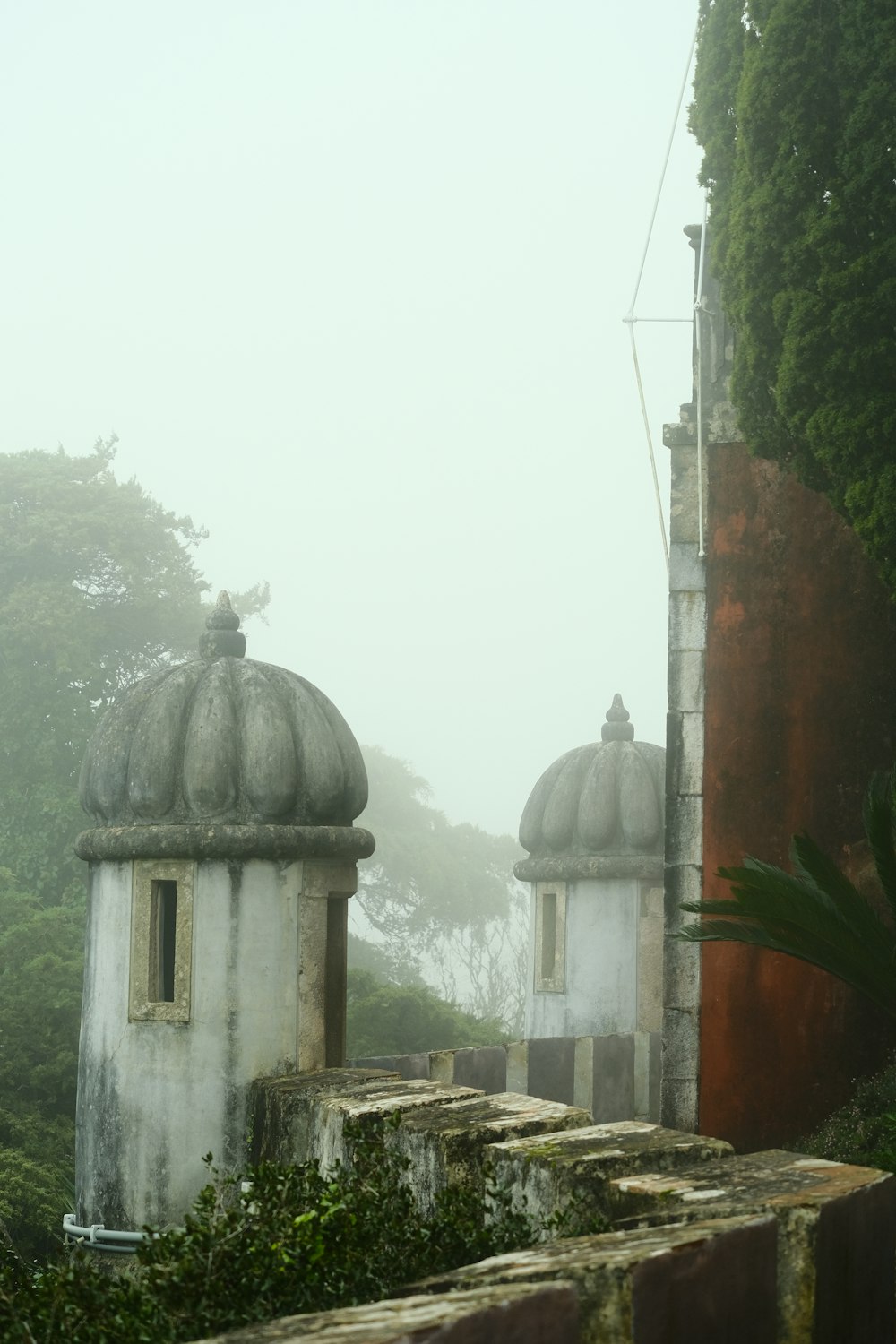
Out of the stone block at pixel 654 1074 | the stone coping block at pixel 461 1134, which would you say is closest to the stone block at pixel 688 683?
the stone coping block at pixel 461 1134

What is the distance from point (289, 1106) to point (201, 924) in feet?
4.08

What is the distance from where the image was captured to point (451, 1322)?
8.52ft

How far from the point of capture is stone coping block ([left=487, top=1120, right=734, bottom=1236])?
14.8 ft

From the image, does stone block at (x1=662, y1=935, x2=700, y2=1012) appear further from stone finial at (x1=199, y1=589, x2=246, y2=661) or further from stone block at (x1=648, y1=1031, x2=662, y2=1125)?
stone block at (x1=648, y1=1031, x2=662, y2=1125)

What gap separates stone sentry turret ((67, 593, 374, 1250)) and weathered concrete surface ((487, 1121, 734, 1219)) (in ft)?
12.5

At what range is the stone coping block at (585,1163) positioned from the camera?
4.51 meters

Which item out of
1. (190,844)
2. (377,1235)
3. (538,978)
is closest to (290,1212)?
(377,1235)

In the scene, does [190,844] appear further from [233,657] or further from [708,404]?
[708,404]

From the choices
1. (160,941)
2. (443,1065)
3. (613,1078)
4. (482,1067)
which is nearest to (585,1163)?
(160,941)

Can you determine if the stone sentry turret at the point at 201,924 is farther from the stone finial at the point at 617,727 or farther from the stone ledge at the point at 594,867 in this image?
the stone finial at the point at 617,727

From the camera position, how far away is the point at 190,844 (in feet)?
28.5

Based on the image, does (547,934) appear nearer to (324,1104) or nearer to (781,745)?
(781,745)

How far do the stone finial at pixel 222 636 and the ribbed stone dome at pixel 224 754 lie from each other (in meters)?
0.21

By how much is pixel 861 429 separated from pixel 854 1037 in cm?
364
